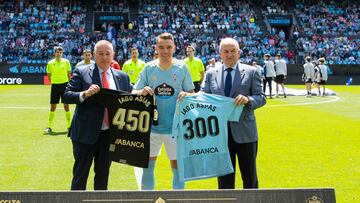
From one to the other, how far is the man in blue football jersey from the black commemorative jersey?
0.16 metres

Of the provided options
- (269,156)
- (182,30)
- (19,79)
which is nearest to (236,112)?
(269,156)

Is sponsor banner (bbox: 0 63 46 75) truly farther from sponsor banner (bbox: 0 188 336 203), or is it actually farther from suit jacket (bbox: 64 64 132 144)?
sponsor banner (bbox: 0 188 336 203)

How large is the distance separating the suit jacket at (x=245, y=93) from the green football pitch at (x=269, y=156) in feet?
6.54

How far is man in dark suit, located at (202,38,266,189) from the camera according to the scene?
5379mm

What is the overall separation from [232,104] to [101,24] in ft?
155

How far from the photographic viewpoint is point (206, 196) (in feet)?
13.1

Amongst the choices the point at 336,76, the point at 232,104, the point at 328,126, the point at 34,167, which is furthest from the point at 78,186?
the point at 336,76

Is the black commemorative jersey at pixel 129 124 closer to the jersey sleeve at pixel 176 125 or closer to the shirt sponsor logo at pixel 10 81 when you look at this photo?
the jersey sleeve at pixel 176 125

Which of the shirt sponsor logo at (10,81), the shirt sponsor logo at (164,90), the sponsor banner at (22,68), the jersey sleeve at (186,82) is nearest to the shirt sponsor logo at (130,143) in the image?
the shirt sponsor logo at (164,90)

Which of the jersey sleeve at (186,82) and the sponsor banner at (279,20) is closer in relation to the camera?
the jersey sleeve at (186,82)

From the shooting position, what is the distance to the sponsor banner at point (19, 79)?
37219 millimetres

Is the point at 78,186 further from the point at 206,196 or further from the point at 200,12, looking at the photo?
the point at 200,12

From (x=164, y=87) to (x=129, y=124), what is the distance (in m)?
0.58

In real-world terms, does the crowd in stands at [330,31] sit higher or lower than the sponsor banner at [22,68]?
higher
